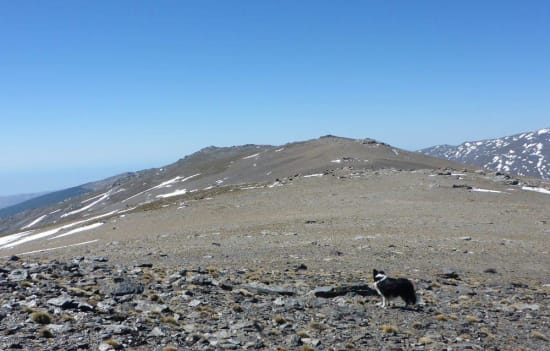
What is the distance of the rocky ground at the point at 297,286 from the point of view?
966 cm

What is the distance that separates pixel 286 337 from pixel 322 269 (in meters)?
8.70

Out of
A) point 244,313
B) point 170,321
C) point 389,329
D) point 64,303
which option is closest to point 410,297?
point 389,329

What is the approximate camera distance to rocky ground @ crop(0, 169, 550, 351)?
966cm

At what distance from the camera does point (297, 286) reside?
1464cm

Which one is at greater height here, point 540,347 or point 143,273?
point 143,273

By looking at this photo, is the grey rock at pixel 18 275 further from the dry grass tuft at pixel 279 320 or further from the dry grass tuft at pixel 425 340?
the dry grass tuft at pixel 425 340

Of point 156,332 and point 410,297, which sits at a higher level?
point 156,332

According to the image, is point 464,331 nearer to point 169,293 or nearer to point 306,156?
point 169,293

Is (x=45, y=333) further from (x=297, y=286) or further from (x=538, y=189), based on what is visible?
(x=538, y=189)

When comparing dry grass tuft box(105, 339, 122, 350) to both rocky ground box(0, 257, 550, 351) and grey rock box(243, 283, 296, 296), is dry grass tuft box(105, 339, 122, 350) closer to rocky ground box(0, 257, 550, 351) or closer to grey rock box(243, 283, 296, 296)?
rocky ground box(0, 257, 550, 351)

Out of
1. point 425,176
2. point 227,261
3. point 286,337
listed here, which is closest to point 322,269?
point 227,261

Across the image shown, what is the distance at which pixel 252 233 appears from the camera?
94.7 feet

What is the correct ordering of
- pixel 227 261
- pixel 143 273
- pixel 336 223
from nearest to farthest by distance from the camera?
1. pixel 143 273
2. pixel 227 261
3. pixel 336 223

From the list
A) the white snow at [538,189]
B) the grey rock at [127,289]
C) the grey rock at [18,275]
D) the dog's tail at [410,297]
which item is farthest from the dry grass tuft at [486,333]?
the white snow at [538,189]
